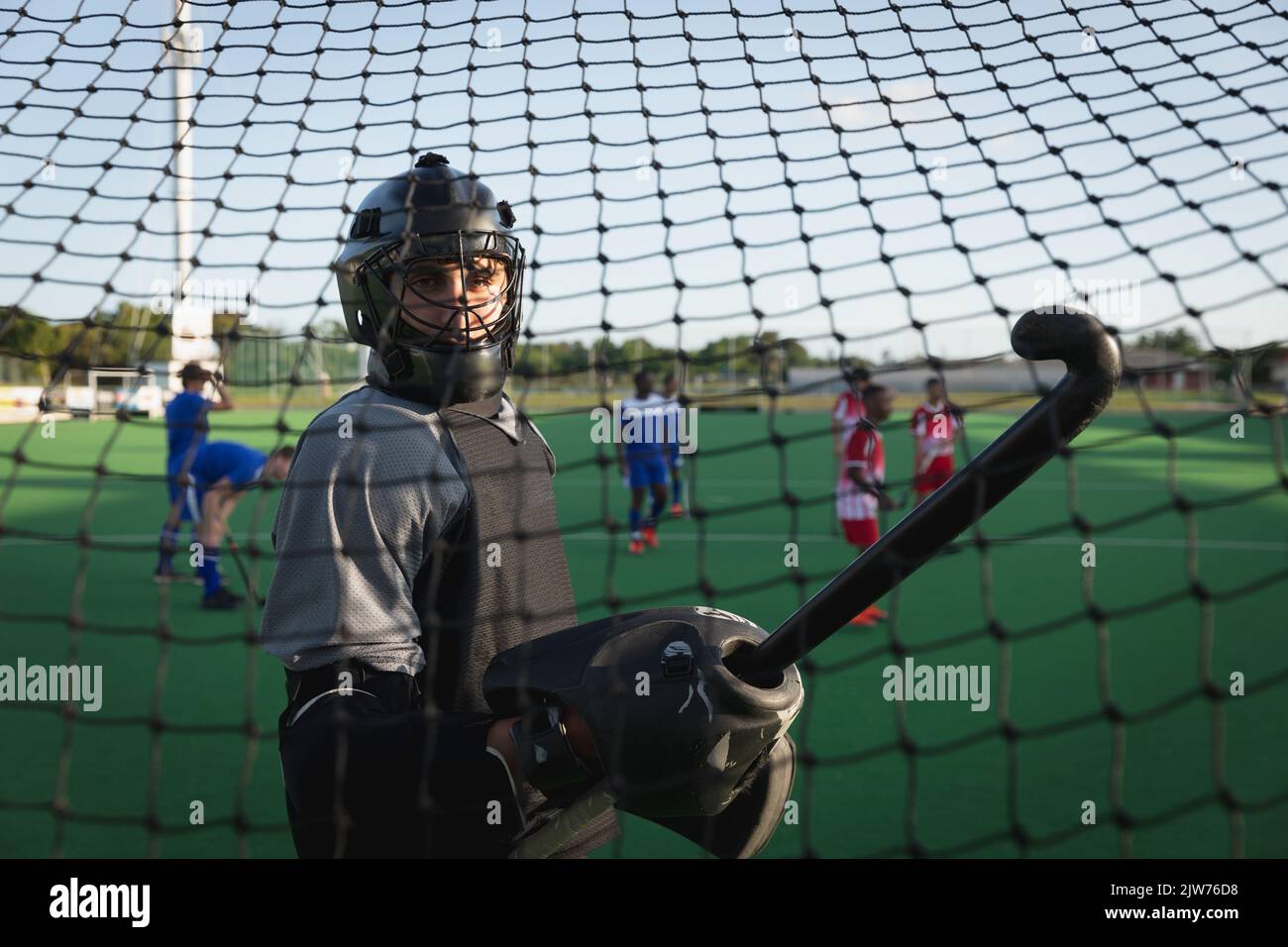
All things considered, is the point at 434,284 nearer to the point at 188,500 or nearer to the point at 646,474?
the point at 188,500

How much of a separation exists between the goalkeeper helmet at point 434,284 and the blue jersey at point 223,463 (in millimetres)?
5979

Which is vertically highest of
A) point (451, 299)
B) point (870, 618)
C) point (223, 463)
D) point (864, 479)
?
point (223, 463)

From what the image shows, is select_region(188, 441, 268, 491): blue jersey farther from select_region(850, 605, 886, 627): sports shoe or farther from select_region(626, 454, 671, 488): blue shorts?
select_region(850, 605, 886, 627): sports shoe

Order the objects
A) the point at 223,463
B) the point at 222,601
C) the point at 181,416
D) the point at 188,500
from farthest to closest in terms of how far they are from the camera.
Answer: the point at 188,500, the point at 223,463, the point at 222,601, the point at 181,416

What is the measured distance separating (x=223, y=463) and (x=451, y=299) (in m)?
6.29

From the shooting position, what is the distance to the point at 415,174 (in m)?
2.55

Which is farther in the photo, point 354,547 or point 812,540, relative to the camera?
point 812,540

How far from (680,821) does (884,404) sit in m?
6.06

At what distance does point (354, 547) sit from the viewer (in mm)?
1996

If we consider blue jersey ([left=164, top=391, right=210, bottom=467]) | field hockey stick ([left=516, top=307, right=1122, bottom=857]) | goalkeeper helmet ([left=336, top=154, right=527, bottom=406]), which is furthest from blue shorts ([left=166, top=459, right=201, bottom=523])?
field hockey stick ([left=516, top=307, right=1122, bottom=857])

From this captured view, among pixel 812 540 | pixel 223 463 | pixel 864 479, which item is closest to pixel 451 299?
pixel 864 479

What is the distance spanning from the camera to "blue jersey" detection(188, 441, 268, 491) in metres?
8.10
